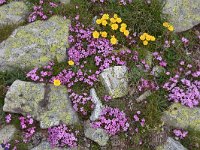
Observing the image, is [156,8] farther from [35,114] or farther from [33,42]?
[35,114]

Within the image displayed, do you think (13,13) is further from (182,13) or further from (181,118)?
(181,118)

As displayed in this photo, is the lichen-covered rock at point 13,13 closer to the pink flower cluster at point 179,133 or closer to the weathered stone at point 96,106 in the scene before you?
the weathered stone at point 96,106

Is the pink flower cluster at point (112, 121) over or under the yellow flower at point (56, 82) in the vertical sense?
under

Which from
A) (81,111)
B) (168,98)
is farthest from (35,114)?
(168,98)

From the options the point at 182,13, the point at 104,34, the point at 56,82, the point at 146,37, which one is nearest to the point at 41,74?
the point at 56,82

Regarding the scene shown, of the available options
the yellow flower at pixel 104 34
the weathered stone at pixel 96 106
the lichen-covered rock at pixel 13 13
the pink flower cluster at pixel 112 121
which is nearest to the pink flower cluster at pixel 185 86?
the pink flower cluster at pixel 112 121
